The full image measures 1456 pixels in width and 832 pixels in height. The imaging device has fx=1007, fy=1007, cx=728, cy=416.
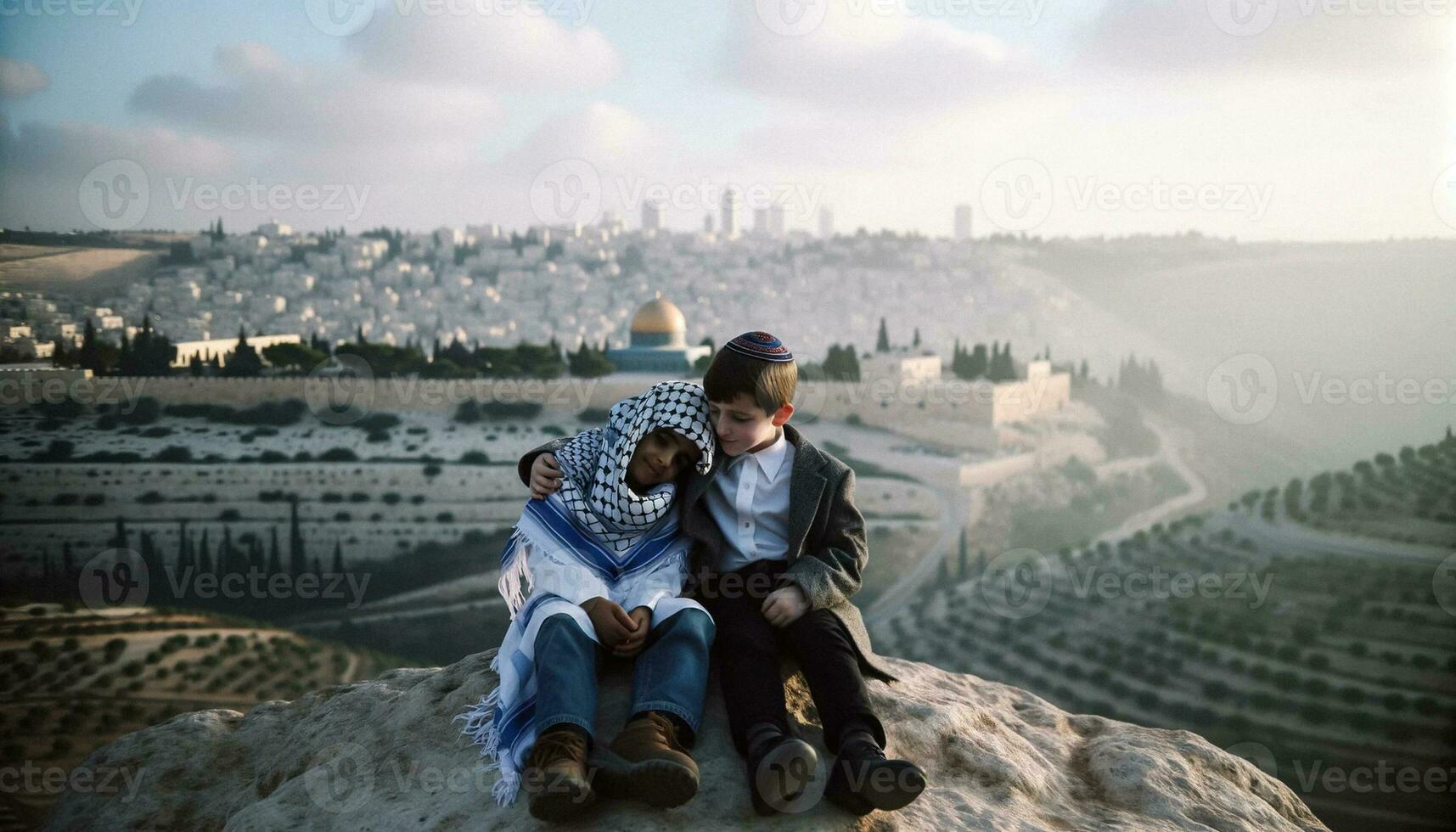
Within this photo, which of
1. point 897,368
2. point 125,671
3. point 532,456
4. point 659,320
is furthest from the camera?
point 897,368

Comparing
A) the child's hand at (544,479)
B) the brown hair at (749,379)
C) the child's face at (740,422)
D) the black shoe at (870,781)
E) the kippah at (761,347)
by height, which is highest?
the kippah at (761,347)

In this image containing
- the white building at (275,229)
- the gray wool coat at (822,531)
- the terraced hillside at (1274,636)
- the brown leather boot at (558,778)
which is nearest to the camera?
the brown leather boot at (558,778)

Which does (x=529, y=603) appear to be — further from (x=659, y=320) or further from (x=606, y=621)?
(x=659, y=320)

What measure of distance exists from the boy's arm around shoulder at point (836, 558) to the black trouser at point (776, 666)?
6 centimetres

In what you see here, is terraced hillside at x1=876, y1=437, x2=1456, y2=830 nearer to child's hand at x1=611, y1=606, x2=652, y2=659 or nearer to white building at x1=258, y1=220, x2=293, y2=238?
child's hand at x1=611, y1=606, x2=652, y2=659

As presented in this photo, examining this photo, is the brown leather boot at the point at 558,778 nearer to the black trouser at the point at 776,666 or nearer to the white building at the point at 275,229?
the black trouser at the point at 776,666

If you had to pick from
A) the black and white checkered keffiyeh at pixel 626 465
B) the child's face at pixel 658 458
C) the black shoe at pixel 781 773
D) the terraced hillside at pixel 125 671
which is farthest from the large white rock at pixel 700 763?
the terraced hillside at pixel 125 671

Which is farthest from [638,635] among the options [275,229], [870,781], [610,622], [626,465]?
[275,229]

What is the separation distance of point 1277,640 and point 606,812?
2049 cm

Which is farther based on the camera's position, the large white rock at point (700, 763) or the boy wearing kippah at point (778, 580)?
the large white rock at point (700, 763)

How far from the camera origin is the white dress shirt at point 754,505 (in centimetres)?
252

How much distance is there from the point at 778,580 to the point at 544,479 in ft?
2.07

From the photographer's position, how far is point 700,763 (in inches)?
87.2

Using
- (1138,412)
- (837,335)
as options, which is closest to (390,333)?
(837,335)
